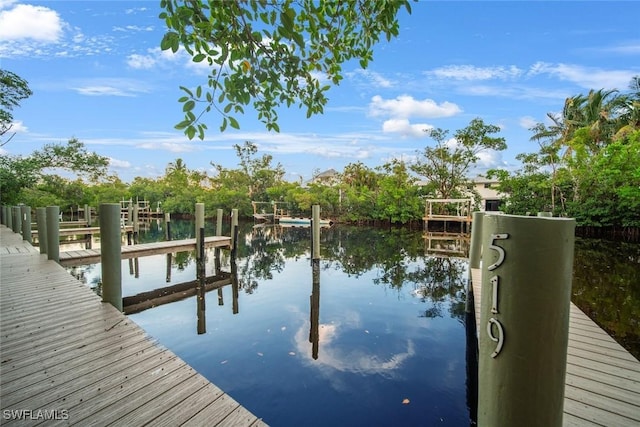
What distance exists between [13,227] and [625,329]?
17275 mm

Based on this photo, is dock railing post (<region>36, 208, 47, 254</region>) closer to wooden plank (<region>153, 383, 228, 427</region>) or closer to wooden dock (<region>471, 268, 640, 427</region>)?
wooden plank (<region>153, 383, 228, 427</region>)

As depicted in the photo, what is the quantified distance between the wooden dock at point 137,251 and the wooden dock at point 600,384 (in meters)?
7.91

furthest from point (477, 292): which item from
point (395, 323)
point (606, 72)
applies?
point (606, 72)

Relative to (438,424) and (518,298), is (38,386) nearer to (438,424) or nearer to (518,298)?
(518,298)

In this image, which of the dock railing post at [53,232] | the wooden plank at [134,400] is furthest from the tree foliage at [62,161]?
the wooden plank at [134,400]

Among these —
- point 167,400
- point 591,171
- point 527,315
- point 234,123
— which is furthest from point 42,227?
point 591,171

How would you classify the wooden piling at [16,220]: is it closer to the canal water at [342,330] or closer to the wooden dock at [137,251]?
the canal water at [342,330]

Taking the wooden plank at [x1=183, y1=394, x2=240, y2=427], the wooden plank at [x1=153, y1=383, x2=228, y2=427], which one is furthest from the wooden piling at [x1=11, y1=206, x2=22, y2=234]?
the wooden plank at [x1=183, y1=394, x2=240, y2=427]

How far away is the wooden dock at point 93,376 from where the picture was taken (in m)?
1.75

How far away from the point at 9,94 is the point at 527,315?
15799 millimetres

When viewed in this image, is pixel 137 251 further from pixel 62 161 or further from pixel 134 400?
pixel 62 161

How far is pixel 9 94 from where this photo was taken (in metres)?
11.0

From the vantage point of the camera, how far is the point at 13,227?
38.3 ft

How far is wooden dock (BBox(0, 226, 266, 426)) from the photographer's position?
1.75 metres
